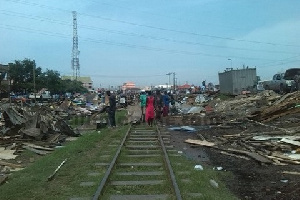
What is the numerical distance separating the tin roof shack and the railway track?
37.6m

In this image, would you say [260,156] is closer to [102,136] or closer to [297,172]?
[297,172]

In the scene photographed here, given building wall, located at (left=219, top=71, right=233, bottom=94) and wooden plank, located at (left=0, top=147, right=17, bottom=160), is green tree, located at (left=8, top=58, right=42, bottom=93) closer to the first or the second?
building wall, located at (left=219, top=71, right=233, bottom=94)

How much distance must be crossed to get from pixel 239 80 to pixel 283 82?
11.9 m

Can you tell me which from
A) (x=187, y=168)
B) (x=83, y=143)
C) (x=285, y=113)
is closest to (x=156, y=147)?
(x=83, y=143)

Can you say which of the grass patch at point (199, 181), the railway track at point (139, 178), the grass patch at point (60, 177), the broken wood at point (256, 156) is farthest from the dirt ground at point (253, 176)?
the grass patch at point (60, 177)

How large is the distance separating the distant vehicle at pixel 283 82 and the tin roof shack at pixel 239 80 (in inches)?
247

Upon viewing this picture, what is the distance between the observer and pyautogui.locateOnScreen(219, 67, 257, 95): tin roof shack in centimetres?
4906

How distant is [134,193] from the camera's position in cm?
722

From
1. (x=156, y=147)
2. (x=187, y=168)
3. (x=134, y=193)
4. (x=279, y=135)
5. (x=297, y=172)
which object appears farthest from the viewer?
(x=279, y=135)

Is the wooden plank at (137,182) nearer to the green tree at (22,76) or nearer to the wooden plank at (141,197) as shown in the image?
the wooden plank at (141,197)

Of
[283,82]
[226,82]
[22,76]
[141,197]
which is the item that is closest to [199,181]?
[141,197]

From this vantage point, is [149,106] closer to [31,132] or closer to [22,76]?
[31,132]

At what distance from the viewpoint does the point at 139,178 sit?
8.47 metres

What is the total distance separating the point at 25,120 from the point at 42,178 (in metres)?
9.92
